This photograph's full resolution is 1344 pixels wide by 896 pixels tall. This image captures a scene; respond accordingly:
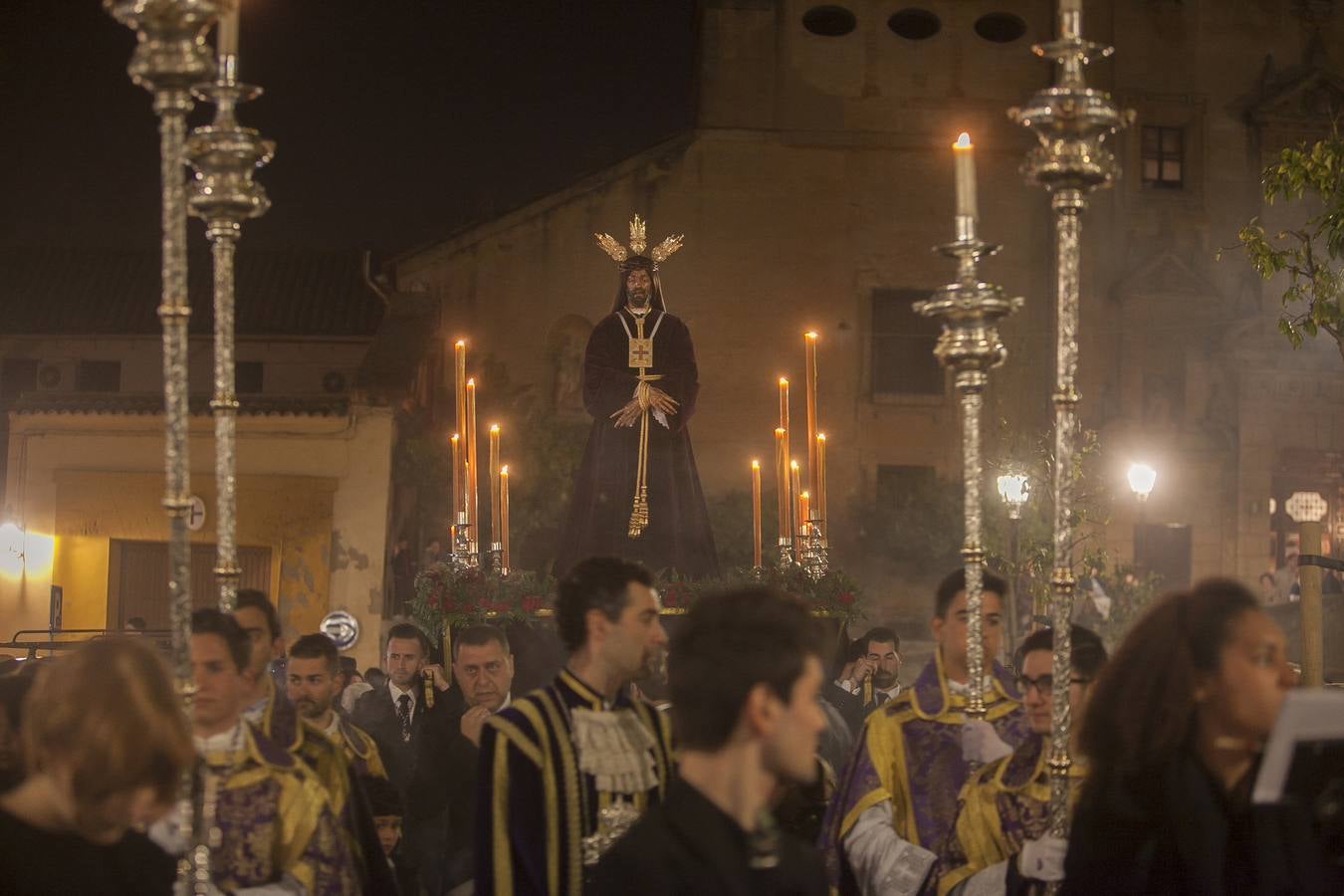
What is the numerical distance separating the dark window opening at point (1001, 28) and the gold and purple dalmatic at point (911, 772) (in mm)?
23012

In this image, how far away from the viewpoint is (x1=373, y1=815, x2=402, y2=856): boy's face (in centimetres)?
627

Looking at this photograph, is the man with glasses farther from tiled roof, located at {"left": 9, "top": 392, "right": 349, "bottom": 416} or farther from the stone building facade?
the stone building facade

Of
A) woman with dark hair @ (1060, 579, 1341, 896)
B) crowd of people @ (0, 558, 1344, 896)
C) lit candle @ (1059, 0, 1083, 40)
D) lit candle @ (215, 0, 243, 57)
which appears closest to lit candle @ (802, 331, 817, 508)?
crowd of people @ (0, 558, 1344, 896)

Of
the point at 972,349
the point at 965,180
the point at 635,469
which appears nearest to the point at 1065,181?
the point at 965,180

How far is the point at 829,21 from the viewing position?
27.1 m

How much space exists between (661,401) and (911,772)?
15.1 feet

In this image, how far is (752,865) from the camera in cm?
317

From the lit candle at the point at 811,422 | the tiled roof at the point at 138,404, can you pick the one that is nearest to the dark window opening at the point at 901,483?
the tiled roof at the point at 138,404

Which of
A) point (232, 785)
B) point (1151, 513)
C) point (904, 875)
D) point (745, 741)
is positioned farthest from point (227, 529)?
point (1151, 513)

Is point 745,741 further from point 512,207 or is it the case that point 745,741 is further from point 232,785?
point 512,207

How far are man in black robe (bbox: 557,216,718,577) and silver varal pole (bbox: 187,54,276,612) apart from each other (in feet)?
17.6

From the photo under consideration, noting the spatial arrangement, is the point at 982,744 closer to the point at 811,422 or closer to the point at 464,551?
the point at 811,422

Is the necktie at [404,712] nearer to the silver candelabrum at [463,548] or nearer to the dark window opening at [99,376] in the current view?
the silver candelabrum at [463,548]

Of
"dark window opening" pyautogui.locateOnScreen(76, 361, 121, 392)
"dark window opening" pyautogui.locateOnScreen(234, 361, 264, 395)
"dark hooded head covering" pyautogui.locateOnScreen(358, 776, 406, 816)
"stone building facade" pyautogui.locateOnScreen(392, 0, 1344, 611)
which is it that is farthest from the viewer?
"dark window opening" pyautogui.locateOnScreen(234, 361, 264, 395)
